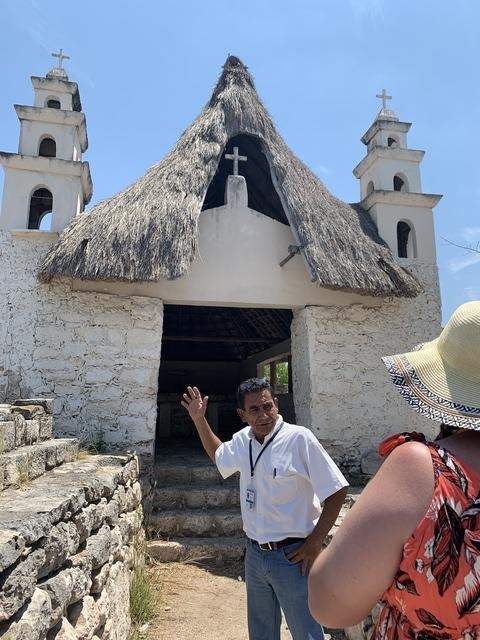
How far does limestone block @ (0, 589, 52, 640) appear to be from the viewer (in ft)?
4.88

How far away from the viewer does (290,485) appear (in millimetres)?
2268

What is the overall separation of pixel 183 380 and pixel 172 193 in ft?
25.2

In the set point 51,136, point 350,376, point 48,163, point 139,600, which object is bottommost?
point 139,600

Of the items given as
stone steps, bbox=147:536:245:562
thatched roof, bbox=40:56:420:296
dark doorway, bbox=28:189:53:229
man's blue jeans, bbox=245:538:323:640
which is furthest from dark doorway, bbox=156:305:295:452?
man's blue jeans, bbox=245:538:323:640

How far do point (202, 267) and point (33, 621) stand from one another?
4733mm

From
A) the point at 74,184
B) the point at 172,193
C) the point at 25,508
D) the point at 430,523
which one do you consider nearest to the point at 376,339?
the point at 172,193

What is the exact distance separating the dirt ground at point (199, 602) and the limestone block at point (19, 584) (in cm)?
207

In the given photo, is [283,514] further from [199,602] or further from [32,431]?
[199,602]

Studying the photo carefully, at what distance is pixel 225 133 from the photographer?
21.4 feet

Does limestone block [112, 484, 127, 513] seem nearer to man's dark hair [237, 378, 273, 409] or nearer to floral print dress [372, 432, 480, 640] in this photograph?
man's dark hair [237, 378, 273, 409]

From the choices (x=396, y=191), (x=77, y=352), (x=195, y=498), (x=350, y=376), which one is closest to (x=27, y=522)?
(x=195, y=498)

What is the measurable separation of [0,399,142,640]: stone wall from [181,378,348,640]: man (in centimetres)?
87

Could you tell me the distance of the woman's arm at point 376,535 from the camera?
3.05 ft

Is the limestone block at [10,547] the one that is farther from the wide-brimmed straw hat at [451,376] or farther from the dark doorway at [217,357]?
the dark doorway at [217,357]
